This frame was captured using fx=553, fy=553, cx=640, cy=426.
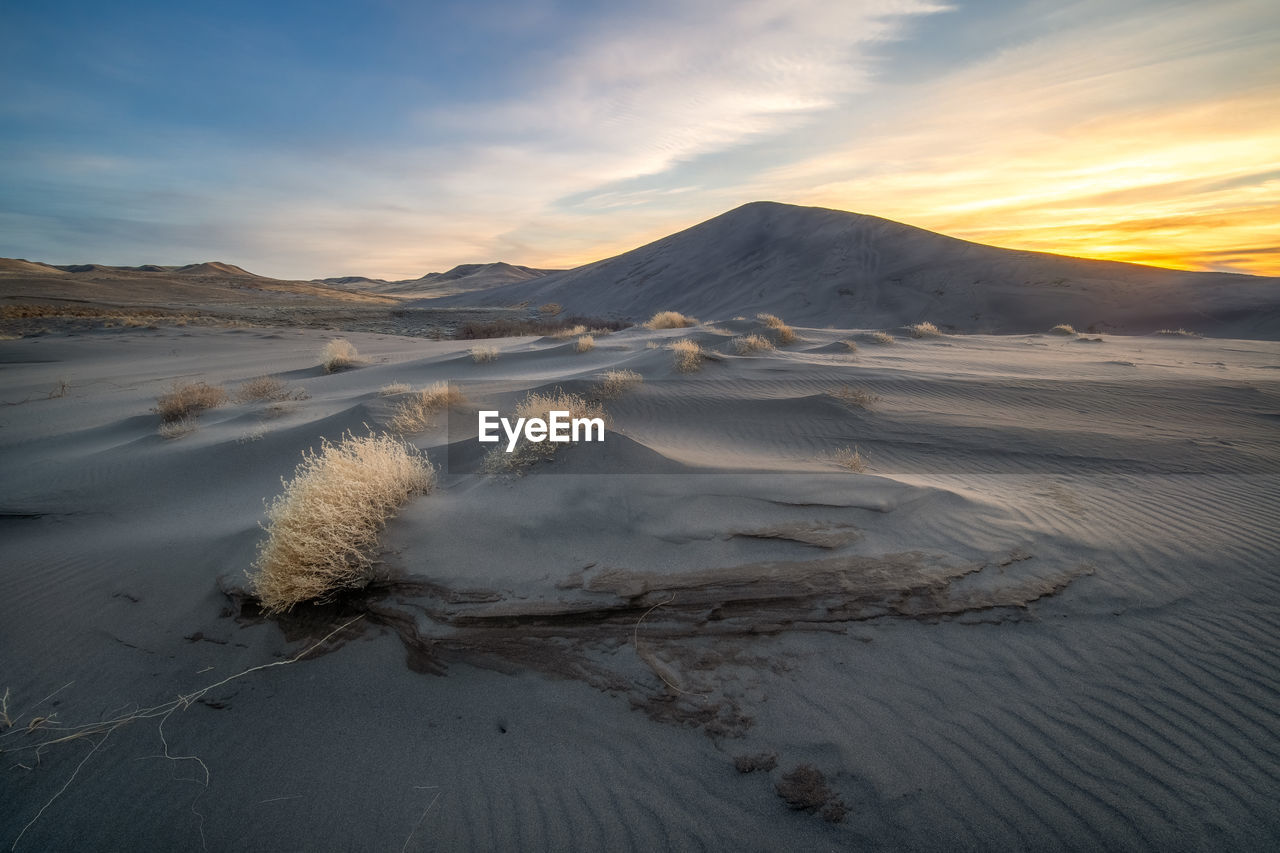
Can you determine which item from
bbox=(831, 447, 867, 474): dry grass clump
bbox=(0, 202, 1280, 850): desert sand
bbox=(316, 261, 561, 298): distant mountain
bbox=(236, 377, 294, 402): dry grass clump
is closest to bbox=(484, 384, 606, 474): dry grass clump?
bbox=(0, 202, 1280, 850): desert sand

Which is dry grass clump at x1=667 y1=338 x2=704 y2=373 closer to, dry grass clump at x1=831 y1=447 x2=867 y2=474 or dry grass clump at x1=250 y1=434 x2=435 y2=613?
dry grass clump at x1=831 y1=447 x2=867 y2=474

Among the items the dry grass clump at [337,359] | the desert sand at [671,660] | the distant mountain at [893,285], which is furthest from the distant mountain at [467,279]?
the desert sand at [671,660]

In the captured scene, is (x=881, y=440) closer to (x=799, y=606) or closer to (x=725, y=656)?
(x=799, y=606)

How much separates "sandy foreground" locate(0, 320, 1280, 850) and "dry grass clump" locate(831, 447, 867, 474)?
0.53 feet

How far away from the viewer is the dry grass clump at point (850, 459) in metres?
5.71

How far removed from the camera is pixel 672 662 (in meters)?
3.21

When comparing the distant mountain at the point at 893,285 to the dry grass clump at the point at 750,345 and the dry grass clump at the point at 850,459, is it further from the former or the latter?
the dry grass clump at the point at 850,459

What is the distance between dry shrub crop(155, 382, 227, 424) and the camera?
341 inches

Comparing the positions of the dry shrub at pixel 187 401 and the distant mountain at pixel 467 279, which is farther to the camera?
the distant mountain at pixel 467 279

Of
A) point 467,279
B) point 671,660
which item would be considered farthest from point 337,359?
A: point 467,279

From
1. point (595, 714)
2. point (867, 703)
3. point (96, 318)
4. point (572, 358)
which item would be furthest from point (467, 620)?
point (96, 318)

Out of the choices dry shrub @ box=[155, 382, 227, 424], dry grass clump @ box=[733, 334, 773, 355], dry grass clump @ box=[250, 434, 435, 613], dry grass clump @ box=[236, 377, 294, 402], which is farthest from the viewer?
dry grass clump @ box=[733, 334, 773, 355]

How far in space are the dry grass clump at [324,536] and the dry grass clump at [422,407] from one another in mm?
2617

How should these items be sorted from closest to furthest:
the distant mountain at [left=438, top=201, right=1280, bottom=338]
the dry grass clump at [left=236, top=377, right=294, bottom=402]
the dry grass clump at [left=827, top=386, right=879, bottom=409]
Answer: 1. the dry grass clump at [left=827, top=386, right=879, bottom=409]
2. the dry grass clump at [left=236, top=377, right=294, bottom=402]
3. the distant mountain at [left=438, top=201, right=1280, bottom=338]
